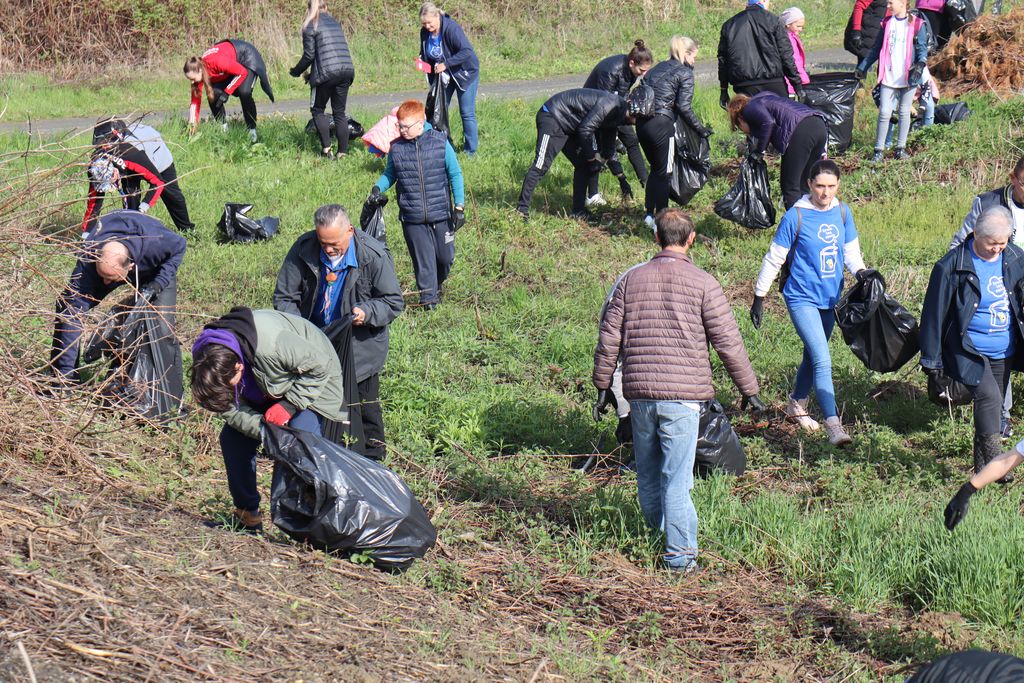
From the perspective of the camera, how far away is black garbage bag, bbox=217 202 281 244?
37.2ft

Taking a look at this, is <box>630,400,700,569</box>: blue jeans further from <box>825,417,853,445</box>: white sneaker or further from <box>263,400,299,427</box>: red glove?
<box>825,417,853,445</box>: white sneaker

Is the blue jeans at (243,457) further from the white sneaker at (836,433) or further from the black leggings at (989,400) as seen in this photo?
the black leggings at (989,400)

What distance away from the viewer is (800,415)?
7547 millimetres

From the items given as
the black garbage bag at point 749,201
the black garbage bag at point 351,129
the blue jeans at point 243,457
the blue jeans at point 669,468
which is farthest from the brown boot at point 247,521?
the black garbage bag at point 351,129

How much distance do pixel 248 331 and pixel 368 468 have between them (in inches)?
33.4

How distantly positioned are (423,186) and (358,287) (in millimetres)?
2734

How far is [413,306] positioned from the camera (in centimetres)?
980

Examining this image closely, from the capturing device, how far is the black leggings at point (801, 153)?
9.66 metres

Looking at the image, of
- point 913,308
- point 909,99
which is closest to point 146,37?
point 909,99

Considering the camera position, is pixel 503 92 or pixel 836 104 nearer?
pixel 836 104

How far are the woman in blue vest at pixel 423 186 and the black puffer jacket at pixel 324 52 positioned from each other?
4376mm

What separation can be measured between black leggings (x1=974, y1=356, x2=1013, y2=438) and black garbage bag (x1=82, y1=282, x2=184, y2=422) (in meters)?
4.95

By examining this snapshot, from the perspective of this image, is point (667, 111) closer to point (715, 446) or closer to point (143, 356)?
point (715, 446)

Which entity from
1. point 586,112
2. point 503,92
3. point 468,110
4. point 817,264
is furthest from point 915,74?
point 503,92
